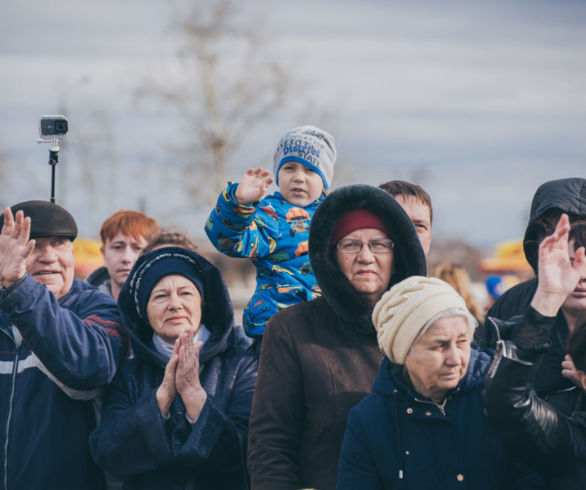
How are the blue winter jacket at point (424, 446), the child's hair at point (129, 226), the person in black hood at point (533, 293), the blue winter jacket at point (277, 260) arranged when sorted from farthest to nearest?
the child's hair at point (129, 226), the blue winter jacket at point (277, 260), the person in black hood at point (533, 293), the blue winter jacket at point (424, 446)

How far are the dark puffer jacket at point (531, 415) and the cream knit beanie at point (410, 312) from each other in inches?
9.8

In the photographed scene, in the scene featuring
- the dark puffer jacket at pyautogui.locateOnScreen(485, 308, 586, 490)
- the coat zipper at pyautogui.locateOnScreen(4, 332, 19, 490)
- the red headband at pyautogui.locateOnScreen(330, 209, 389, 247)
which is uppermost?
the red headband at pyautogui.locateOnScreen(330, 209, 389, 247)

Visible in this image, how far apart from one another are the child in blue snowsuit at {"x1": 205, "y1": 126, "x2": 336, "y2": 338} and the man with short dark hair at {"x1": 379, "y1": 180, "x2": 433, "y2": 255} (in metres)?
0.44

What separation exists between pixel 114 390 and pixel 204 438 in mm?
536

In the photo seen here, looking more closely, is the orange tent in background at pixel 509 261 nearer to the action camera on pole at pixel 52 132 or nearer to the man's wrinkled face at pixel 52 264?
the action camera on pole at pixel 52 132

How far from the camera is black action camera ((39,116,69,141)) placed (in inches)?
185

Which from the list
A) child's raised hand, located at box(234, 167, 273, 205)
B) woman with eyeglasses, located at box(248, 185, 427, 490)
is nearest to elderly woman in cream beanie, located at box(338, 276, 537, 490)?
woman with eyeglasses, located at box(248, 185, 427, 490)

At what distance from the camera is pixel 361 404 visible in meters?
2.91

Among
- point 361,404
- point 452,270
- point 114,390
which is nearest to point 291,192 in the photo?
point 114,390

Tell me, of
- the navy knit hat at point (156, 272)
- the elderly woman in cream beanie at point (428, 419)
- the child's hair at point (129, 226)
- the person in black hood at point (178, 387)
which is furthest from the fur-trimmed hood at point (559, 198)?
the child's hair at point (129, 226)

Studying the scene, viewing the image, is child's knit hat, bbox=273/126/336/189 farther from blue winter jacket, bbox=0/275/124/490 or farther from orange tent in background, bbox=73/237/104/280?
orange tent in background, bbox=73/237/104/280

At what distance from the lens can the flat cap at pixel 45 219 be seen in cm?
387

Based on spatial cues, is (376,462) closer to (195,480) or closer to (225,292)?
(195,480)

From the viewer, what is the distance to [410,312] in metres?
2.83
